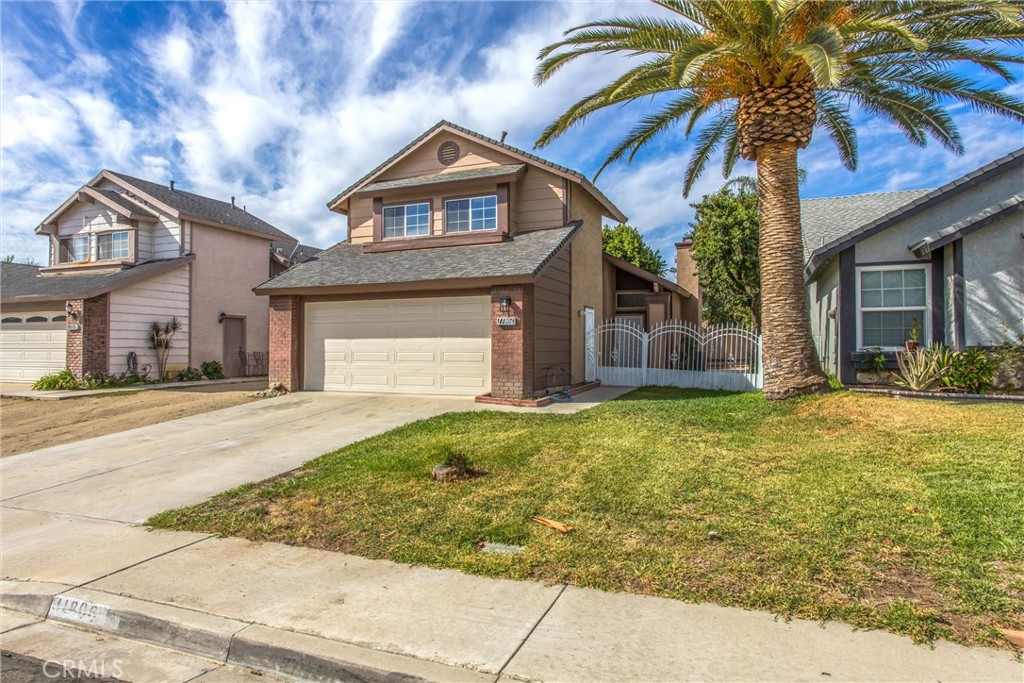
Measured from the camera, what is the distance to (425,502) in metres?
5.67

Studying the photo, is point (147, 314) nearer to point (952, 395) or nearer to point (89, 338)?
point (89, 338)

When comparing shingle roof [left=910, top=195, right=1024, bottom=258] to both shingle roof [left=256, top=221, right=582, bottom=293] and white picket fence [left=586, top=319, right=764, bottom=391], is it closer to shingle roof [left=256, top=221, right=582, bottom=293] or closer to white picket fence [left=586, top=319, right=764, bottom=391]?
white picket fence [left=586, top=319, right=764, bottom=391]

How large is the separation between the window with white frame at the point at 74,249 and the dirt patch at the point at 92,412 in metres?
6.65

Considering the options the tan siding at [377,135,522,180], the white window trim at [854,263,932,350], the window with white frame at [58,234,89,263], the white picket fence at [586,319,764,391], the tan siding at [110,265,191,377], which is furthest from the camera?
the window with white frame at [58,234,89,263]

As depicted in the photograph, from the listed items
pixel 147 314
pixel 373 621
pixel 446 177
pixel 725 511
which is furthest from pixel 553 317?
pixel 147 314

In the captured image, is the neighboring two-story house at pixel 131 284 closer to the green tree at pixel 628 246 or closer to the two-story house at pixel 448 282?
the two-story house at pixel 448 282

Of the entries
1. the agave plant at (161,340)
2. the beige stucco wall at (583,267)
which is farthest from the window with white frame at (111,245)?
the beige stucco wall at (583,267)

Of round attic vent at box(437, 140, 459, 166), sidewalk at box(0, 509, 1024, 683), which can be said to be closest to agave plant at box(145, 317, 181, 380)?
round attic vent at box(437, 140, 459, 166)

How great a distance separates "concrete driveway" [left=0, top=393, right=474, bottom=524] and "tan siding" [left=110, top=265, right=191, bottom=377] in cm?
790

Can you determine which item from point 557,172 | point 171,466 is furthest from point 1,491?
point 557,172

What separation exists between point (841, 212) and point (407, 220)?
44.5 feet

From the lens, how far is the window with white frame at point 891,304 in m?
11.7

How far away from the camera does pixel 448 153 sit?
1535 cm

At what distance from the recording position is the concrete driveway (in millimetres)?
6473
